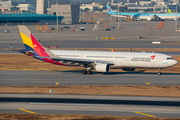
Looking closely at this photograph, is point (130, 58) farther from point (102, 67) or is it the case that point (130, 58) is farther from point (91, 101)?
point (91, 101)

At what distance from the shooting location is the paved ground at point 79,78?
1849 inches

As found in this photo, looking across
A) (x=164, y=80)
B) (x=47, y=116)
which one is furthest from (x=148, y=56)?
(x=47, y=116)

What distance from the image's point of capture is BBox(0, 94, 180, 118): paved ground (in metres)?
31.6

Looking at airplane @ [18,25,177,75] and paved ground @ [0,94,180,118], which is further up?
airplane @ [18,25,177,75]

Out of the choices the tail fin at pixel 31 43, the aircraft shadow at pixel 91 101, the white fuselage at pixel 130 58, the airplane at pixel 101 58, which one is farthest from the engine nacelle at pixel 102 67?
the aircraft shadow at pixel 91 101

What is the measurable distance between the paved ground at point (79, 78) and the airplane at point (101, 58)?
5.73 feet

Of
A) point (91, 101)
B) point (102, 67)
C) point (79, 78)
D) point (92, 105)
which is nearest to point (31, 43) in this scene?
point (79, 78)

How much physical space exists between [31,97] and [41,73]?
1834 centimetres

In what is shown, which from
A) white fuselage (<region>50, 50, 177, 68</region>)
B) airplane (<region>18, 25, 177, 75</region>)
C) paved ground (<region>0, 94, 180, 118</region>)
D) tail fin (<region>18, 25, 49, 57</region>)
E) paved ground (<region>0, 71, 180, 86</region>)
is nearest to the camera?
paved ground (<region>0, 94, 180, 118</region>)

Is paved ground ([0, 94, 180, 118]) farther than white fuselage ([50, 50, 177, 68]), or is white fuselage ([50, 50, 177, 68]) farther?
white fuselage ([50, 50, 177, 68])

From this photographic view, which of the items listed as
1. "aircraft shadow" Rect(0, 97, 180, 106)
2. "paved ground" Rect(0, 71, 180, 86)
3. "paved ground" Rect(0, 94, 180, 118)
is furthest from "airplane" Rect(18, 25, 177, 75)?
"aircraft shadow" Rect(0, 97, 180, 106)

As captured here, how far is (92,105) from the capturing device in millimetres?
34125

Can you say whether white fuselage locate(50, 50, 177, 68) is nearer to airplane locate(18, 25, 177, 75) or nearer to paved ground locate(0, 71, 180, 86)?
airplane locate(18, 25, 177, 75)

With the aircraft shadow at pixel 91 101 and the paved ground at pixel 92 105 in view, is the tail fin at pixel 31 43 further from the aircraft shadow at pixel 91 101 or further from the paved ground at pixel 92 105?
the aircraft shadow at pixel 91 101
